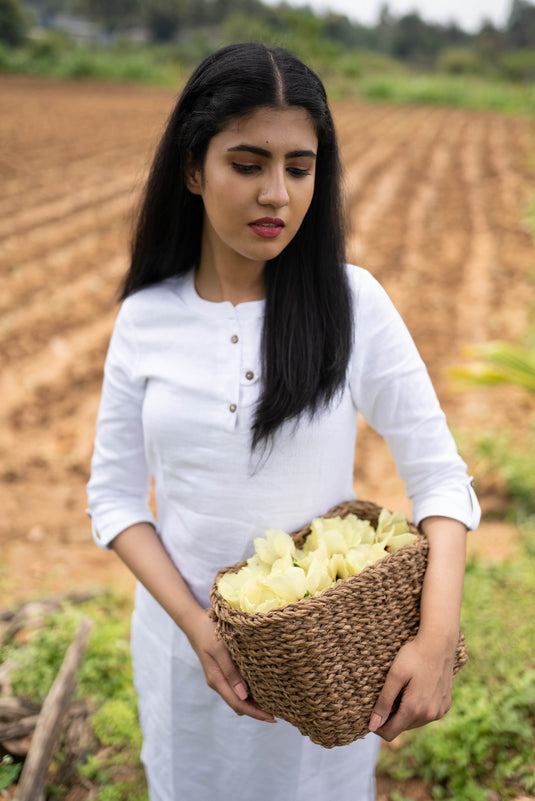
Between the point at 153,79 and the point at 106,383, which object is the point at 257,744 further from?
the point at 153,79

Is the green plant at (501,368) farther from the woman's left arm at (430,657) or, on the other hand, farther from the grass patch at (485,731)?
the woman's left arm at (430,657)

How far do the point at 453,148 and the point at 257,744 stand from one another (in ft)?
43.5

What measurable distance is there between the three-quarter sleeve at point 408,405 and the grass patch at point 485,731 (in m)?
1.11

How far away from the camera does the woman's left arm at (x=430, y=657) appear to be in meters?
0.97

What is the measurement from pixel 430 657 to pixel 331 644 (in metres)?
0.17

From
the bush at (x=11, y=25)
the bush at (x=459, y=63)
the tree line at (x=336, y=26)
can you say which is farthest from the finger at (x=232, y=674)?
the bush at (x=459, y=63)

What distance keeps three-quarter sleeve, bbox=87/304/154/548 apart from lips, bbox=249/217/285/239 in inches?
11.9

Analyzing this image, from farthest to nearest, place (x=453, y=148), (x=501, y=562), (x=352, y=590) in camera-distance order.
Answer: (x=453, y=148) → (x=501, y=562) → (x=352, y=590)

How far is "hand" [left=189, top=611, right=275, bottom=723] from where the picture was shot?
1032 mm

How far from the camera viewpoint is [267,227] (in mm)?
1050

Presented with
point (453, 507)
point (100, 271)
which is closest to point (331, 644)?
point (453, 507)

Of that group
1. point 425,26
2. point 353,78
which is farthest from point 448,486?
point 425,26

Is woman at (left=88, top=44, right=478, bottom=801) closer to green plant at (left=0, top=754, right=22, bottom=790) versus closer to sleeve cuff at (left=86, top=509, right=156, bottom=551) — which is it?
sleeve cuff at (left=86, top=509, right=156, bottom=551)

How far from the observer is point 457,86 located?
23.3 m
